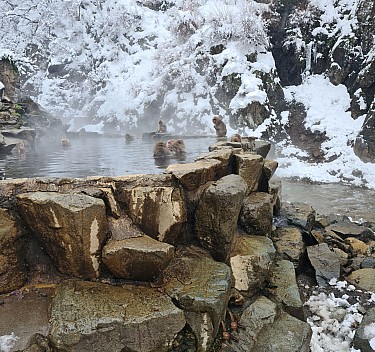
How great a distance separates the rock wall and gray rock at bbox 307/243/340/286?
1.17m

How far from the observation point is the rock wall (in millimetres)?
2531

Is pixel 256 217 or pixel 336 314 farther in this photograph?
pixel 256 217

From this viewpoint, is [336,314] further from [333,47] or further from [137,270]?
[333,47]

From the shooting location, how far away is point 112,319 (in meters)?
2.47

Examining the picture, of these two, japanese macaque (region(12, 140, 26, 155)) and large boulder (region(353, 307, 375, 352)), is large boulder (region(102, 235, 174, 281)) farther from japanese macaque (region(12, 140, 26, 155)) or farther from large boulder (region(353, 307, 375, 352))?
japanese macaque (region(12, 140, 26, 155))

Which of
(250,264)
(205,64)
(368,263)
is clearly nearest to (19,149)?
(250,264)

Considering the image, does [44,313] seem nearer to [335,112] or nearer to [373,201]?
[373,201]

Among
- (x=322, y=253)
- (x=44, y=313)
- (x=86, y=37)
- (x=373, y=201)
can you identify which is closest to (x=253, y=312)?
(x=44, y=313)

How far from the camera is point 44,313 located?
8.54 ft

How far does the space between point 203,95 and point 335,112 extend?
6812 mm

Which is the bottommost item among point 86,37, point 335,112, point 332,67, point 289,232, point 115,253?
point 289,232

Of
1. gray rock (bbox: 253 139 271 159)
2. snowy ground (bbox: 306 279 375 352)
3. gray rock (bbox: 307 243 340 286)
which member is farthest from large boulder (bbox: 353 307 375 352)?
gray rock (bbox: 253 139 271 159)

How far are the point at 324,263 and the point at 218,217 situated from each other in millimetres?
2353

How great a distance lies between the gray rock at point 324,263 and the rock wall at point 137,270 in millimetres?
1169
